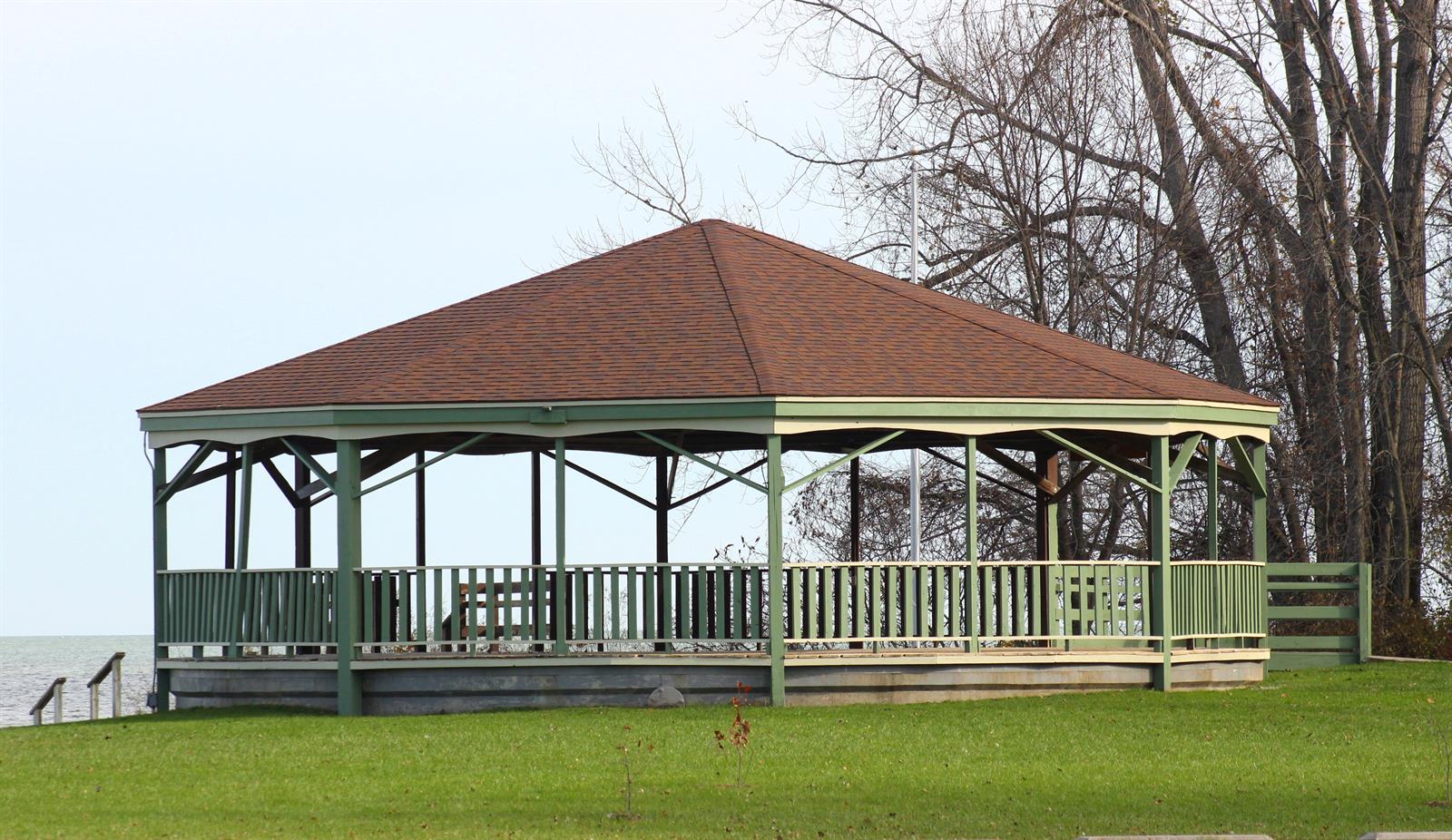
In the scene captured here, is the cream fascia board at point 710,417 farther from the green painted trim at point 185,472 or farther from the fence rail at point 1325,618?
the fence rail at point 1325,618

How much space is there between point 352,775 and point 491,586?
5.05m

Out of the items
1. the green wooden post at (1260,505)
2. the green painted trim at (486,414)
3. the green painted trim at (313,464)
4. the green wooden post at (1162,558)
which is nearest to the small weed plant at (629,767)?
the green painted trim at (486,414)

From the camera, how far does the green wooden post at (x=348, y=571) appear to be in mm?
19266

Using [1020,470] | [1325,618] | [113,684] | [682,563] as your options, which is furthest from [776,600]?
[1325,618]

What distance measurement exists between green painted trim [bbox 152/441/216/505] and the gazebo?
0.03 meters

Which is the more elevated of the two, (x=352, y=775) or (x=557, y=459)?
(x=557, y=459)

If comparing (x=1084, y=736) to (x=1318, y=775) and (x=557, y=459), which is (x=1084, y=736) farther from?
(x=557, y=459)

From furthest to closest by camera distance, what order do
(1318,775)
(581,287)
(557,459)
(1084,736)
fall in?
1. (581,287)
2. (557,459)
3. (1084,736)
4. (1318,775)

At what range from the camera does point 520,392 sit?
1931 centimetres

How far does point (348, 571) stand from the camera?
63.6ft

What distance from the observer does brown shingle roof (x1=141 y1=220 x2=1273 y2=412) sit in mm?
19359

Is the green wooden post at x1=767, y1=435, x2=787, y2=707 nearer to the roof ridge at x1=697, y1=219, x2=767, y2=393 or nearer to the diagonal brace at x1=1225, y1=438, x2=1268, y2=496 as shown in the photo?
the roof ridge at x1=697, y1=219, x2=767, y2=393

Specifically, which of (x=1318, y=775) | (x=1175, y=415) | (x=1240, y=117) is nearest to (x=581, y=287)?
(x=1175, y=415)

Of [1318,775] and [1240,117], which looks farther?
[1240,117]
